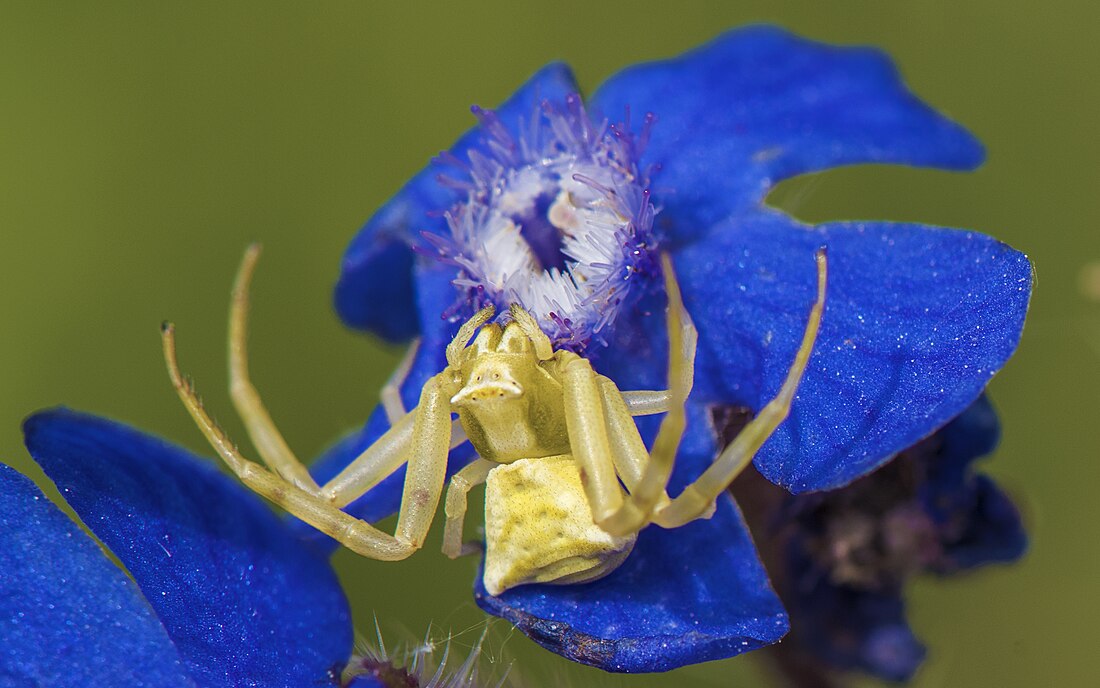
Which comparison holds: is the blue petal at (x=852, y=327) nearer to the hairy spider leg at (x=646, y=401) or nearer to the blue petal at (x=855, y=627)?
the hairy spider leg at (x=646, y=401)

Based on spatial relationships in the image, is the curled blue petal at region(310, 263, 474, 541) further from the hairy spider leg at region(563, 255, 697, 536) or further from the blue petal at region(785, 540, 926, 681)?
the blue petal at region(785, 540, 926, 681)

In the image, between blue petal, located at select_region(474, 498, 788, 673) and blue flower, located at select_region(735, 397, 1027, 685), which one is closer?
blue petal, located at select_region(474, 498, 788, 673)

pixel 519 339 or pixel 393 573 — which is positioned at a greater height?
pixel 519 339

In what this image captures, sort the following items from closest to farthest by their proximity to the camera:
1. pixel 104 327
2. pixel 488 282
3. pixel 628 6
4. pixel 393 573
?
pixel 488 282
pixel 393 573
pixel 104 327
pixel 628 6

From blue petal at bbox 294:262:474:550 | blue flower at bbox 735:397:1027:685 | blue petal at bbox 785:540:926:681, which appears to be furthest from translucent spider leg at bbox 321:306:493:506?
blue petal at bbox 785:540:926:681

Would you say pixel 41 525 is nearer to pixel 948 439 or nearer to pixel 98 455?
pixel 98 455

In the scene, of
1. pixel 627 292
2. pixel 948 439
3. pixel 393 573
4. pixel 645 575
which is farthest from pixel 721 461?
pixel 393 573

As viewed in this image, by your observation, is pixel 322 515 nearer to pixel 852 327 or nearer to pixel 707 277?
pixel 707 277
